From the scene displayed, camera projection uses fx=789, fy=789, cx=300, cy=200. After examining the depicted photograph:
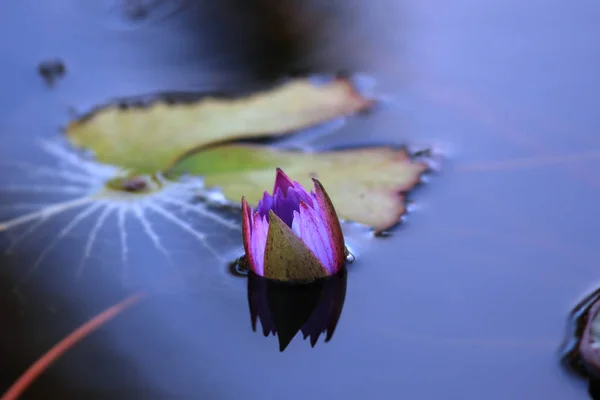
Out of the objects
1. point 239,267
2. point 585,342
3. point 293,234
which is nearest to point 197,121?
point 239,267

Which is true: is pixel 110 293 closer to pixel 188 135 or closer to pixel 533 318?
pixel 188 135

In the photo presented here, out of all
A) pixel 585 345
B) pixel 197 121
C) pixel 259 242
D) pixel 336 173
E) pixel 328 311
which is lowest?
pixel 585 345

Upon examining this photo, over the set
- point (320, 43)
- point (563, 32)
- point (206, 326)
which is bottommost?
point (206, 326)

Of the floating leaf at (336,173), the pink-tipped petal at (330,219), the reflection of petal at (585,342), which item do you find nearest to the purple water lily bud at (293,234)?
the pink-tipped petal at (330,219)

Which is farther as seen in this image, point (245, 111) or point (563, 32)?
point (563, 32)

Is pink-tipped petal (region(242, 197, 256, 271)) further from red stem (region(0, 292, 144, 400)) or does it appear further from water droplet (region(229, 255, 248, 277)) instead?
red stem (region(0, 292, 144, 400))

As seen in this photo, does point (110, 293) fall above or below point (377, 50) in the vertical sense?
below

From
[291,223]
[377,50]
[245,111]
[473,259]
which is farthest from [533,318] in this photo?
[377,50]

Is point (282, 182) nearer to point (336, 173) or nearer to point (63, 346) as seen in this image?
point (336, 173)
